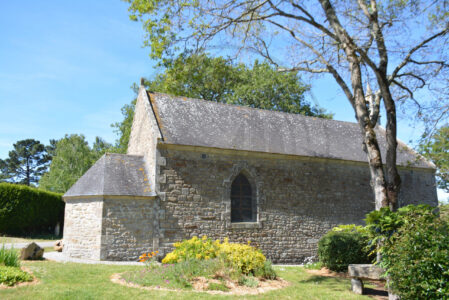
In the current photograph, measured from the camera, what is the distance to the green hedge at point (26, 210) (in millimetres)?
17953

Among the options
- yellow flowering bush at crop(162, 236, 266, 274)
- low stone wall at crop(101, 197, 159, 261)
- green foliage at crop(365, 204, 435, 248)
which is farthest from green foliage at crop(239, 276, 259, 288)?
low stone wall at crop(101, 197, 159, 261)

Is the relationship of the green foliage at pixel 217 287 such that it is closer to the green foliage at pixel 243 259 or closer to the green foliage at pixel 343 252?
the green foliage at pixel 243 259

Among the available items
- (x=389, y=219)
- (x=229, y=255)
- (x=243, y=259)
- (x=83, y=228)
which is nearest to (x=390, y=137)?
(x=389, y=219)

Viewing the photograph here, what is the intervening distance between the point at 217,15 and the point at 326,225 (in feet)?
34.0

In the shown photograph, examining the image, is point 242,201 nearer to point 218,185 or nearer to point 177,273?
point 218,185

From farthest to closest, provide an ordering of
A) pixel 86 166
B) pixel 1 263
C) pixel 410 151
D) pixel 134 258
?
pixel 86 166 → pixel 410 151 → pixel 134 258 → pixel 1 263

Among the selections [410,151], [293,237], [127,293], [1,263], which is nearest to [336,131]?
[410,151]

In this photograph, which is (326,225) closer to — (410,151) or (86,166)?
(410,151)

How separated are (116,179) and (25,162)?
46786mm

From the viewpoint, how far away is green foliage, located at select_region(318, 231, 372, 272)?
467 inches

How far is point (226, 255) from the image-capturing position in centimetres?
915

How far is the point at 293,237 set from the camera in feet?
48.3

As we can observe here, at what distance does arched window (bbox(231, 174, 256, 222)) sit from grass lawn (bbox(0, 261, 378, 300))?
4.00 meters

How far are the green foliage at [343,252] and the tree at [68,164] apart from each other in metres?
29.7
